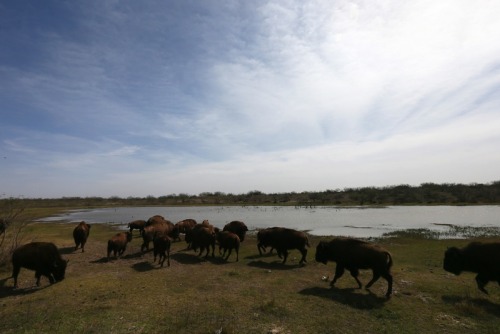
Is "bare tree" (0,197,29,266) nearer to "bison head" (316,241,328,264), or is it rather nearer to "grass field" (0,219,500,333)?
"grass field" (0,219,500,333)

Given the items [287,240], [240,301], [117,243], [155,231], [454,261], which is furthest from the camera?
[155,231]

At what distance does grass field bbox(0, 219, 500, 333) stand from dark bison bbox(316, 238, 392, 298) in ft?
2.03

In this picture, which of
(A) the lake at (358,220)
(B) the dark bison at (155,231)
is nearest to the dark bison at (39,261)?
(B) the dark bison at (155,231)

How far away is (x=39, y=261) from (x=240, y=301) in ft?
27.4

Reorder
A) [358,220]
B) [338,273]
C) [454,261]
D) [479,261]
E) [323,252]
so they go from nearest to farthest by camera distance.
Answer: [479,261] < [454,261] < [338,273] < [323,252] < [358,220]

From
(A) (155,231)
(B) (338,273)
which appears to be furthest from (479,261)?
(A) (155,231)

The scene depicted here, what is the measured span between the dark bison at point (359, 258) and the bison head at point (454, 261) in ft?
8.15

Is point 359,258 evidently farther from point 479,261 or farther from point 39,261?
point 39,261

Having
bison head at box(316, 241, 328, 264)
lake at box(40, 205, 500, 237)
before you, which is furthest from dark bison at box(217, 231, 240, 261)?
lake at box(40, 205, 500, 237)

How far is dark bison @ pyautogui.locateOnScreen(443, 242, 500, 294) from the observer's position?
1080 centimetres

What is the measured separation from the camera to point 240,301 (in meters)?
10.4

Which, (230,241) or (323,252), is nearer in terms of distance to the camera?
(323,252)

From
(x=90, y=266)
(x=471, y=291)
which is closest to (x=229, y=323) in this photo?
(x=471, y=291)

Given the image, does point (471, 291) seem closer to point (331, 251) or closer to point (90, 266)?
point (331, 251)
